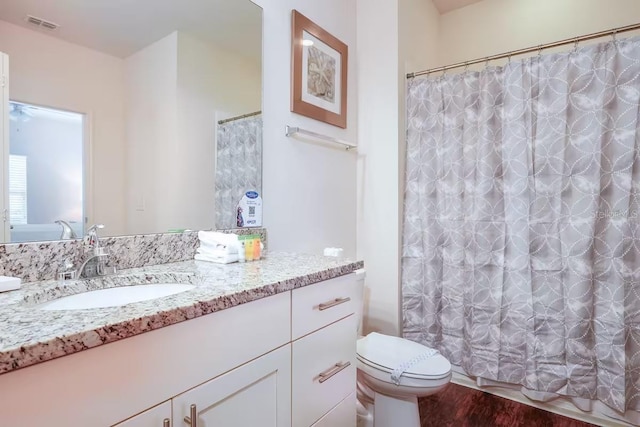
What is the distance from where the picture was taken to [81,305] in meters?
0.90

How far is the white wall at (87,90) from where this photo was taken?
95 centimetres

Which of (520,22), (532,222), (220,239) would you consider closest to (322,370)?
(220,239)

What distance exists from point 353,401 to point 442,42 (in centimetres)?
279

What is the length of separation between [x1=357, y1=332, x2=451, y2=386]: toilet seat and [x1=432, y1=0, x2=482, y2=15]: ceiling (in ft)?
8.36

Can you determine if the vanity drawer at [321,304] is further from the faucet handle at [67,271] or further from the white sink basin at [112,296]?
the faucet handle at [67,271]

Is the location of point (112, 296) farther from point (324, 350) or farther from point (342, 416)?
point (342, 416)

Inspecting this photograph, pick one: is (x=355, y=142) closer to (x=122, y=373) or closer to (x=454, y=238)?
(x=454, y=238)

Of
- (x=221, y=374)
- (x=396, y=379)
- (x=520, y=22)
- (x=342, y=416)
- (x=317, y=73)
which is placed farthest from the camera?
(x=520, y=22)

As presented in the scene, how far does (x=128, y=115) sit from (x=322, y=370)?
42.1 inches

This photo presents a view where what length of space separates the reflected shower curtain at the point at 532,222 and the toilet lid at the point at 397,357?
1.72 feet

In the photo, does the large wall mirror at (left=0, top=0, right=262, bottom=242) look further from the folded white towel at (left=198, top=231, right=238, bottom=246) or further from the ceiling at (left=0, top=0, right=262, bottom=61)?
the folded white towel at (left=198, top=231, right=238, bottom=246)

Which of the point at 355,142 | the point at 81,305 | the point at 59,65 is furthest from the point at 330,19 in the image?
the point at 81,305

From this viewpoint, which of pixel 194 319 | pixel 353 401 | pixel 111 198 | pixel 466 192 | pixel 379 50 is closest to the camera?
pixel 194 319

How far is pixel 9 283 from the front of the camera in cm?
82
